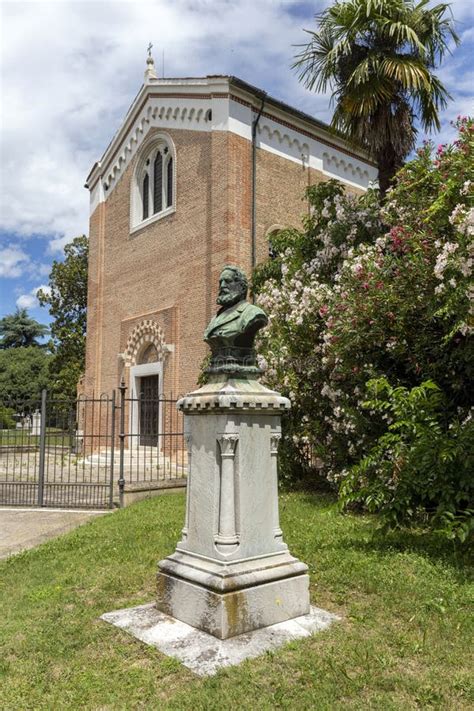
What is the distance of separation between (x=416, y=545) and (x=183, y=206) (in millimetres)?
13174

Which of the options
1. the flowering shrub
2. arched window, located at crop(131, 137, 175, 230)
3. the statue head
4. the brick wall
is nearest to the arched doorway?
the brick wall

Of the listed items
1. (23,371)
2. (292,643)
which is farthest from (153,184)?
(23,371)

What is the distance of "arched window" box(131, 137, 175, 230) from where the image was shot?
18.2 meters

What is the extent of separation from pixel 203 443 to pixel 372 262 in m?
5.33

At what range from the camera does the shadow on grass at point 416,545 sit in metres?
5.36

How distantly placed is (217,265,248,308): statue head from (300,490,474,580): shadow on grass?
2655mm

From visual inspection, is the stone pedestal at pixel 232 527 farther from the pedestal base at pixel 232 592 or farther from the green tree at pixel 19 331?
the green tree at pixel 19 331

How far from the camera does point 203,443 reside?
4.42 metres

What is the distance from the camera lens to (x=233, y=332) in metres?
4.60

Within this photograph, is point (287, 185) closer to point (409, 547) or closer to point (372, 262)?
point (372, 262)

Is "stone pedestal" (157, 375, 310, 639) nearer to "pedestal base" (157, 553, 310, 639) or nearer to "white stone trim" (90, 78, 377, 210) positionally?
"pedestal base" (157, 553, 310, 639)

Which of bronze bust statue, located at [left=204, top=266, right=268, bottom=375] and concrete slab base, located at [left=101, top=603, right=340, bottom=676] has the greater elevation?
bronze bust statue, located at [left=204, top=266, right=268, bottom=375]

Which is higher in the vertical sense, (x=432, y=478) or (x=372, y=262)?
(x=372, y=262)

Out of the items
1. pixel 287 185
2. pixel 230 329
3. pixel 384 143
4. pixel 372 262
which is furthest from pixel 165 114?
pixel 230 329
